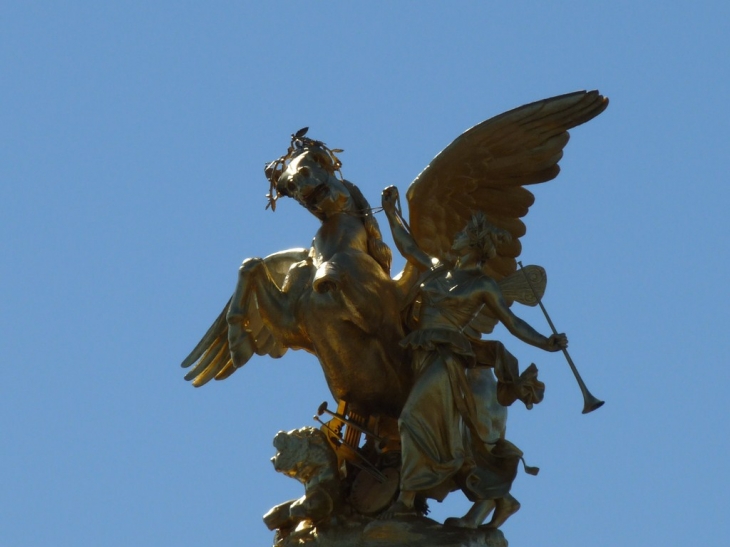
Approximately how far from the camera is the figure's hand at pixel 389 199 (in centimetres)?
2025

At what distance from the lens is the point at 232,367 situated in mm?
21250

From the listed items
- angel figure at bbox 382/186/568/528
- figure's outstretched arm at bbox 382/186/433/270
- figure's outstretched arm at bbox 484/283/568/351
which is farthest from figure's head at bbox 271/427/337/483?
figure's outstretched arm at bbox 484/283/568/351

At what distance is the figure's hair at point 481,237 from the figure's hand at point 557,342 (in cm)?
94

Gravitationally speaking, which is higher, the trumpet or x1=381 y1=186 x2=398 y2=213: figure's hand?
x1=381 y1=186 x2=398 y2=213: figure's hand

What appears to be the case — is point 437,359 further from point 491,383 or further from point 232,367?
point 232,367

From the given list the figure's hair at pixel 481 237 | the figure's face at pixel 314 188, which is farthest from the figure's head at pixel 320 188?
the figure's hair at pixel 481 237

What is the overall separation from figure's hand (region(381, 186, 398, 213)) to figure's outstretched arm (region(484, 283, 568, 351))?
112 cm

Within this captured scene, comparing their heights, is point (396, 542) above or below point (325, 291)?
below

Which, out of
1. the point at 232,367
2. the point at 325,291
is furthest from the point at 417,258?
the point at 232,367

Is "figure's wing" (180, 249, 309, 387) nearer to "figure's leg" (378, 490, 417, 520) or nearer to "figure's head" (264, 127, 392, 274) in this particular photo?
"figure's head" (264, 127, 392, 274)

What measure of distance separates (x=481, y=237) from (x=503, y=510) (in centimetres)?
199

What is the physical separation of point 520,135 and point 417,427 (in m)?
2.43

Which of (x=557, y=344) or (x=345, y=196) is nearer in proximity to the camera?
(x=557, y=344)

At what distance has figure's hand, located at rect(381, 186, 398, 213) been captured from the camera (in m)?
20.2
